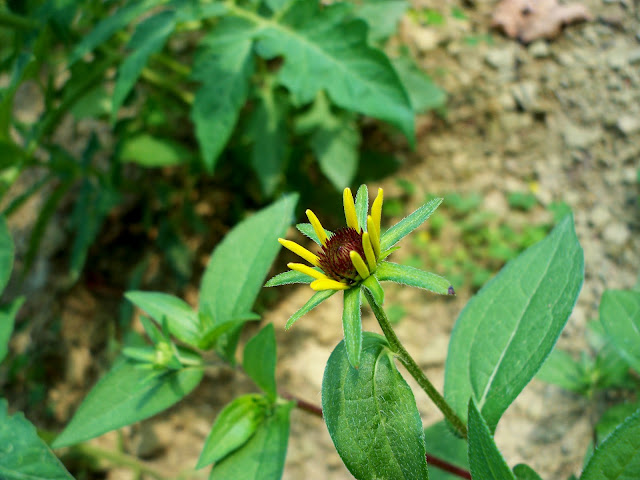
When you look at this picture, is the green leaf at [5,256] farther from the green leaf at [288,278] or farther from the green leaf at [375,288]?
the green leaf at [375,288]

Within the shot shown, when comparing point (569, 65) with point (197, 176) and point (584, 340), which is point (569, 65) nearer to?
point (584, 340)

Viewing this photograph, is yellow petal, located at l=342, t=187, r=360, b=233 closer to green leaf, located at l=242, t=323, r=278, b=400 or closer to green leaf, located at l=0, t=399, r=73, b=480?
green leaf, located at l=242, t=323, r=278, b=400

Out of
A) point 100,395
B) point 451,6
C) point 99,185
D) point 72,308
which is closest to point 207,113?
point 99,185

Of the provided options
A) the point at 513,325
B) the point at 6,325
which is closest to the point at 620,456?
the point at 513,325

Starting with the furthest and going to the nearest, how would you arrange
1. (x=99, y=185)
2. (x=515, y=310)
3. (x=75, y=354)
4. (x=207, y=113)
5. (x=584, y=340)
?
(x=75, y=354)
(x=99, y=185)
(x=584, y=340)
(x=207, y=113)
(x=515, y=310)

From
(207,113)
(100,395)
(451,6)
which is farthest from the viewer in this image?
(451,6)

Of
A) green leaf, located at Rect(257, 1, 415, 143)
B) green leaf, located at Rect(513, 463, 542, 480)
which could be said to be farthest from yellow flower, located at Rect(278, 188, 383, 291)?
green leaf, located at Rect(257, 1, 415, 143)
